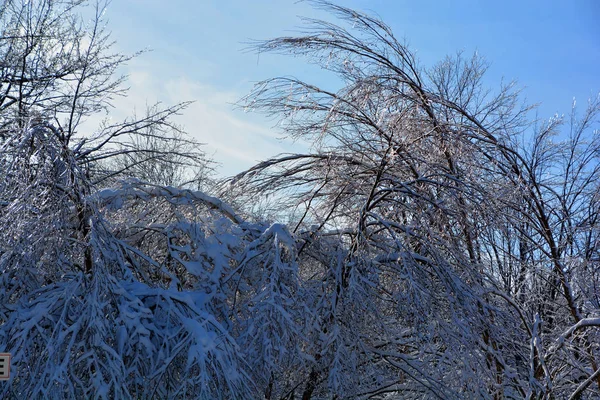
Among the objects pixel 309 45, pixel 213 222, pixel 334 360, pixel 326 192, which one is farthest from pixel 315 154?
pixel 334 360

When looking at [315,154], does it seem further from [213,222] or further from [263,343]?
[263,343]

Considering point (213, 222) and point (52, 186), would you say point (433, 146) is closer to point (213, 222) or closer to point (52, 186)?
point (213, 222)

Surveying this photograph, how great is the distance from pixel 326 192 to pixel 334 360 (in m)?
2.43

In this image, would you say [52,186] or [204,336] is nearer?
[204,336]

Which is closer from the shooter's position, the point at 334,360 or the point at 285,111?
the point at 334,360

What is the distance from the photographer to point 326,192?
7.02 meters

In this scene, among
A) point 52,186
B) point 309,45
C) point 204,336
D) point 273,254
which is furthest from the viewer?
point 309,45

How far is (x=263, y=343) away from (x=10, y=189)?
6.78 feet

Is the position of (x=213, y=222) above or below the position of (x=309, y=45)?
below

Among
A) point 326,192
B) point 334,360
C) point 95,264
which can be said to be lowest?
point 334,360

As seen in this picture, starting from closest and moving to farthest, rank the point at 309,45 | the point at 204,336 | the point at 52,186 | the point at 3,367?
the point at 3,367 < the point at 204,336 < the point at 52,186 < the point at 309,45

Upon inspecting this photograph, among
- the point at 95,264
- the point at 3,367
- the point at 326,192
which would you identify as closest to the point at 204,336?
the point at 95,264

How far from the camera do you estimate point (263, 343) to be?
14.5 feet

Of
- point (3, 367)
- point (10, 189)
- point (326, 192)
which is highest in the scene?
point (326, 192)
